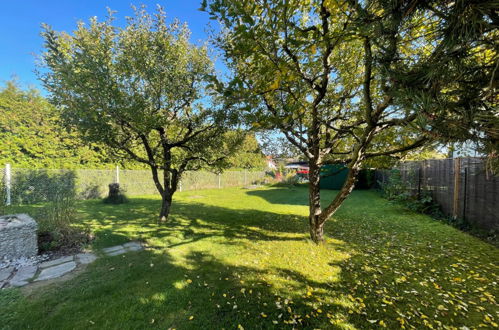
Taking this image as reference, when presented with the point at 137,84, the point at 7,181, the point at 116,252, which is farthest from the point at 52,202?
the point at 7,181

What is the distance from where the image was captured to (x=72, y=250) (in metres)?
3.66

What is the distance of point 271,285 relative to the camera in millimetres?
2699

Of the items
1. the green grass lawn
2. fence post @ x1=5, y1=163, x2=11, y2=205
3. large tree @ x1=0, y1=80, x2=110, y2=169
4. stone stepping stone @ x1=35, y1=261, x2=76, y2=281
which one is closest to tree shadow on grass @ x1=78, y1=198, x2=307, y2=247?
the green grass lawn

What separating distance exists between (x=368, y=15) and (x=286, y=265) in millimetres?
3293

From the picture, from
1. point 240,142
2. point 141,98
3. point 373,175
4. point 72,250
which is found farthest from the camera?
point 373,175

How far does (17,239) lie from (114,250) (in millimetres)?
1415

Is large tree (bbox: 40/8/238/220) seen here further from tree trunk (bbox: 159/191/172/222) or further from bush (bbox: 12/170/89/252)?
bush (bbox: 12/170/89/252)

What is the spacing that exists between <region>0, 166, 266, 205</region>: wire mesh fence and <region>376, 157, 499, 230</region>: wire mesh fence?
22.7 ft

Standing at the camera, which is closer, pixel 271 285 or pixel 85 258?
pixel 271 285

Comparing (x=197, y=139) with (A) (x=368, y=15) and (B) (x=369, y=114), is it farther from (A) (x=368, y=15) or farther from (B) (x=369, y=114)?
(A) (x=368, y=15)

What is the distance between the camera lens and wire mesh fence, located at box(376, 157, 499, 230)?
15.2 feet

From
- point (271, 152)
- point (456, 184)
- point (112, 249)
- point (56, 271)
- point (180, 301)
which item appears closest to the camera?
point (180, 301)

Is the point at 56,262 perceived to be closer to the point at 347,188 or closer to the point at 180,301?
the point at 180,301

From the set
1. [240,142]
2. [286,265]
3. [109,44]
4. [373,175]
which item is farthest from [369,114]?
[373,175]
